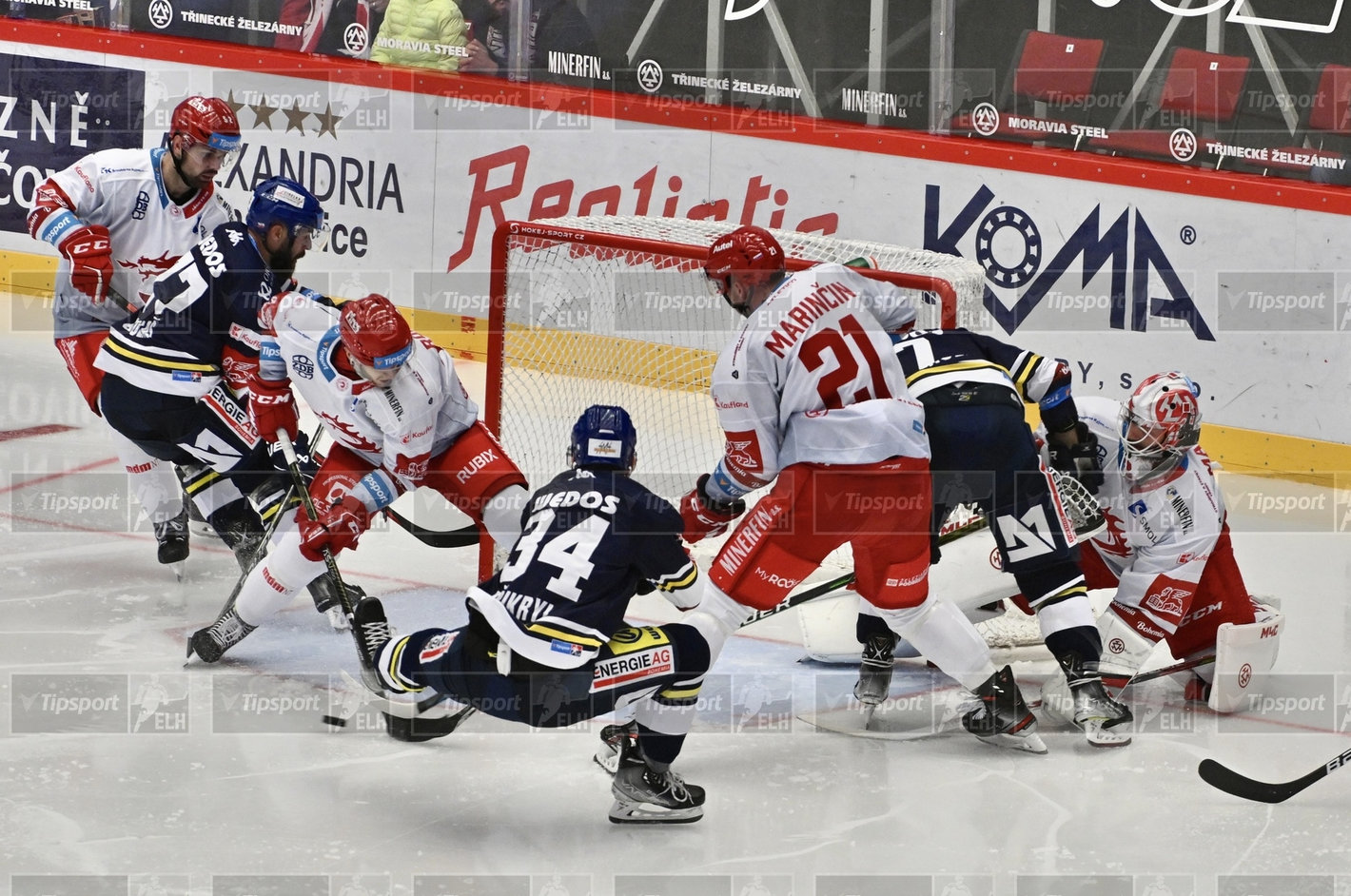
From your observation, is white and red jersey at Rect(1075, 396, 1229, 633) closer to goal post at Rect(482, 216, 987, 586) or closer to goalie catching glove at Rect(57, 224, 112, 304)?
goal post at Rect(482, 216, 987, 586)

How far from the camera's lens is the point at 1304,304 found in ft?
21.3

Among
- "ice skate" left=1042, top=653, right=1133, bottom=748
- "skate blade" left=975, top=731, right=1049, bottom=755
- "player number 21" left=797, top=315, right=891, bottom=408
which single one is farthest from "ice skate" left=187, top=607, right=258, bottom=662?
"ice skate" left=1042, top=653, right=1133, bottom=748

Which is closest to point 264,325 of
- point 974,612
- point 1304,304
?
point 974,612

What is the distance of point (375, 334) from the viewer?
4.23 metres

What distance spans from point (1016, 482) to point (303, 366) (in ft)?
6.12

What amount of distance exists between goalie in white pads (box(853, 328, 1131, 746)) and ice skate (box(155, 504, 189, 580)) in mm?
2402

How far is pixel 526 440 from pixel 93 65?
13.9ft

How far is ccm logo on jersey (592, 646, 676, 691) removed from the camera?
3641 mm

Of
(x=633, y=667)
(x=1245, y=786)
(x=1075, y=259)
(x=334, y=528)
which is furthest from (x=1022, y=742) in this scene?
(x=1075, y=259)

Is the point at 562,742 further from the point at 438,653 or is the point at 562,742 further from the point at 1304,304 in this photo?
the point at 1304,304

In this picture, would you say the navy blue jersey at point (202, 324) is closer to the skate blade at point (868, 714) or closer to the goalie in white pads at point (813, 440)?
the goalie in white pads at point (813, 440)

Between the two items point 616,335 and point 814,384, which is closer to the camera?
point 814,384

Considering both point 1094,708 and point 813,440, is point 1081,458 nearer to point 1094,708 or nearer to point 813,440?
point 1094,708

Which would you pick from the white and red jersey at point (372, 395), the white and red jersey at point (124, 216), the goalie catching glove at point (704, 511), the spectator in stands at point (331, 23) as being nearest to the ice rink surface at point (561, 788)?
the goalie catching glove at point (704, 511)
